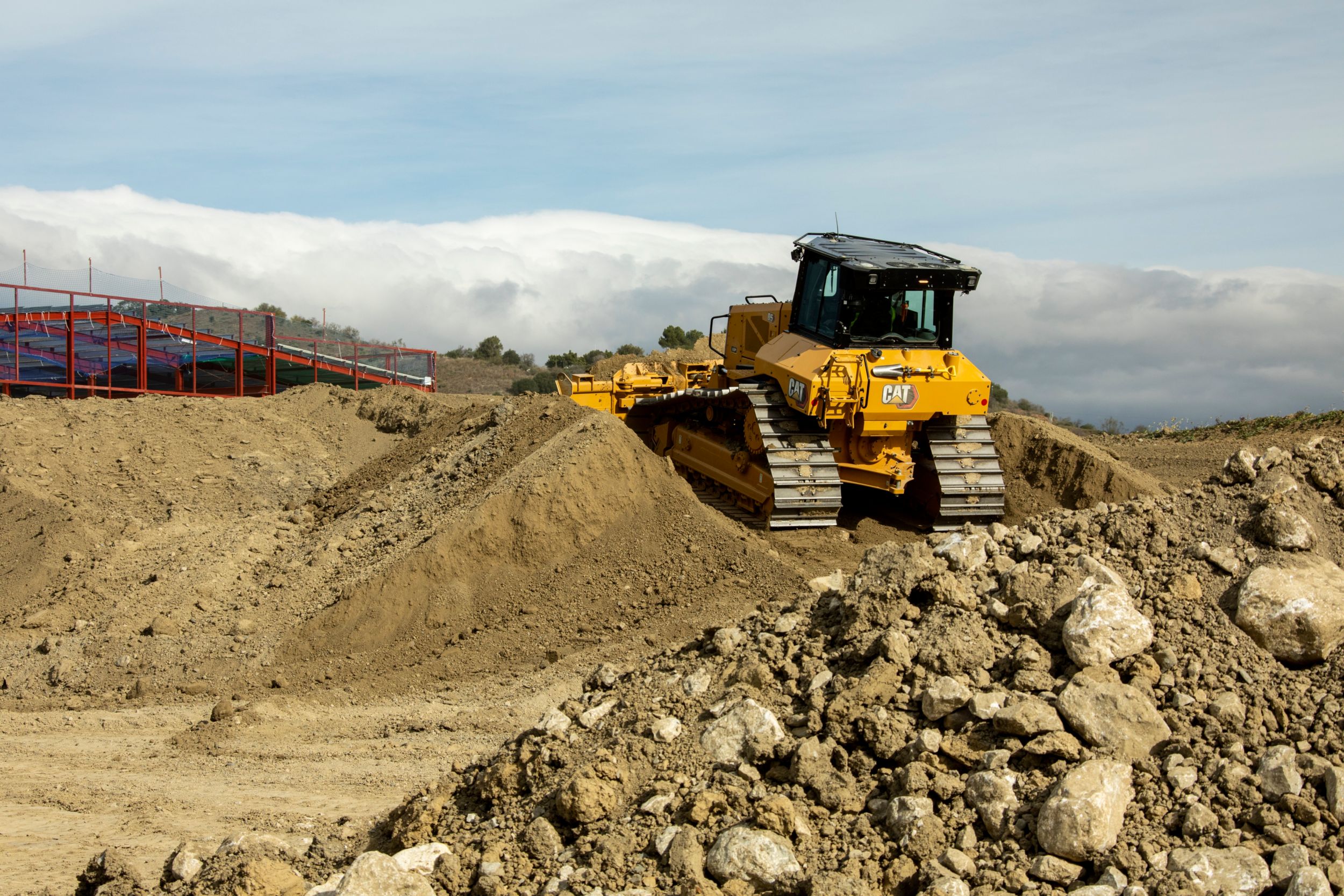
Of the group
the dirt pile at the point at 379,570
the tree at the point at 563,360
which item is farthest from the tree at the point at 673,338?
the dirt pile at the point at 379,570

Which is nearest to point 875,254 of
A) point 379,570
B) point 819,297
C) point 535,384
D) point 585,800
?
point 819,297

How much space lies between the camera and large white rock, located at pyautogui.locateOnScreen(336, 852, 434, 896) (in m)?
4.38

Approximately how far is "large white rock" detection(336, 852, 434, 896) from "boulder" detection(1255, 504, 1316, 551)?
14.3 ft

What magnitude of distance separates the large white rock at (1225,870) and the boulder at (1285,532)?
214 centimetres

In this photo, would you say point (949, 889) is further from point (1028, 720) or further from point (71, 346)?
point (71, 346)

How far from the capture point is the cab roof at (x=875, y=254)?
464 inches

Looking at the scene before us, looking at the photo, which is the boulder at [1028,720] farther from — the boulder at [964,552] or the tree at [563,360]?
the tree at [563,360]

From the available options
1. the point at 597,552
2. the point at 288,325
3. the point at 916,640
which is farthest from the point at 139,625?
the point at 288,325

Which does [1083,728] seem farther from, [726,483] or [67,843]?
[726,483]

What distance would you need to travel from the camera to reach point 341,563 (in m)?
11.1

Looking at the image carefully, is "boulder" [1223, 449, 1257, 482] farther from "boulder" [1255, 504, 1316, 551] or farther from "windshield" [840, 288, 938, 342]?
"windshield" [840, 288, 938, 342]

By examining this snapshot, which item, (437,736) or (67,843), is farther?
(437,736)

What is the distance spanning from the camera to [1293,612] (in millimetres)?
5094

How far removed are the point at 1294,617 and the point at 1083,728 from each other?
129 centimetres
